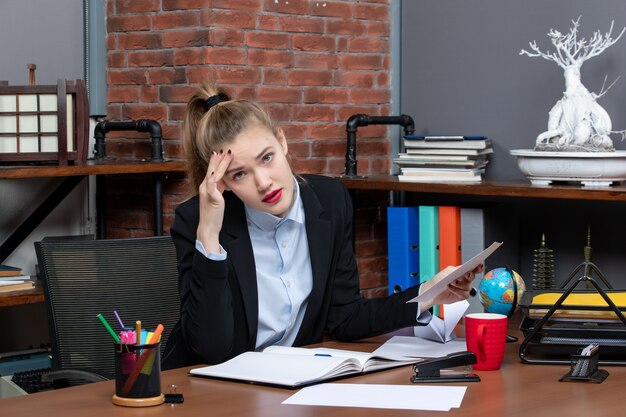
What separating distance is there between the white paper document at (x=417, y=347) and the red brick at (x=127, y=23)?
192cm

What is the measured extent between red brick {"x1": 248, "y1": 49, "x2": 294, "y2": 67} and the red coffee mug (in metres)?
1.86

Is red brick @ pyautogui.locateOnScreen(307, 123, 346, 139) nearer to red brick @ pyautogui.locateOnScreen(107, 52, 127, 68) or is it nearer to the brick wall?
the brick wall

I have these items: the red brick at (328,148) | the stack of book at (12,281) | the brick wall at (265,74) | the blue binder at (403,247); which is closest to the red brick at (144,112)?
the brick wall at (265,74)

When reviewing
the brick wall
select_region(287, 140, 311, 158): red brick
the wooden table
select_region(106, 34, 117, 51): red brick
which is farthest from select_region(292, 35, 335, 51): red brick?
the wooden table

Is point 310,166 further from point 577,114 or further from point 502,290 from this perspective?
point 502,290

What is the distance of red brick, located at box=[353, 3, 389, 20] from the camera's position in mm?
3873

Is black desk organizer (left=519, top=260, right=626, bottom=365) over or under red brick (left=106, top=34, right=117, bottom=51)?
under

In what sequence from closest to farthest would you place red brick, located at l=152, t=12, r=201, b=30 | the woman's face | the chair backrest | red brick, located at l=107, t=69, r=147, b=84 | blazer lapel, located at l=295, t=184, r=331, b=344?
1. the woman's face
2. blazer lapel, located at l=295, t=184, r=331, b=344
3. the chair backrest
4. red brick, located at l=152, t=12, r=201, b=30
5. red brick, located at l=107, t=69, r=147, b=84

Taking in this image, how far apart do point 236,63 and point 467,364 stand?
6.26 ft

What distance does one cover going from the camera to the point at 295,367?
72.9 inches

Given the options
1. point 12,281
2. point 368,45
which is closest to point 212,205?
point 12,281

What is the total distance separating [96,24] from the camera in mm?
3768

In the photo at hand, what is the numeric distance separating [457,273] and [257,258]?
0.51 m

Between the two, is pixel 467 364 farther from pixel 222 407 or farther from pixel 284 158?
pixel 284 158
